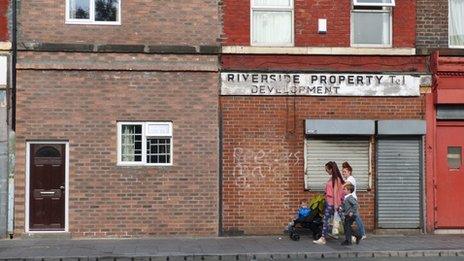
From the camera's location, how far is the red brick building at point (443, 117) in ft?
51.1

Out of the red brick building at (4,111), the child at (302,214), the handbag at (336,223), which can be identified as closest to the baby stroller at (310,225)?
the child at (302,214)

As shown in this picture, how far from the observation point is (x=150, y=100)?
15.0m

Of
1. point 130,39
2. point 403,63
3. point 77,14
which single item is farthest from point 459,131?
point 77,14

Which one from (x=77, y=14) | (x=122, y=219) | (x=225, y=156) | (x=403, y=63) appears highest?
(x=77, y=14)

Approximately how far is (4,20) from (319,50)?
7.04m

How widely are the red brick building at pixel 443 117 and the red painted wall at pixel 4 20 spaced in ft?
30.7

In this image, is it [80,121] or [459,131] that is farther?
[459,131]

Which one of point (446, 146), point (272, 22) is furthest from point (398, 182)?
point (272, 22)

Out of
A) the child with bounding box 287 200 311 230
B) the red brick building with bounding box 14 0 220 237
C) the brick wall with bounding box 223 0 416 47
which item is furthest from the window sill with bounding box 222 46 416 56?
the child with bounding box 287 200 311 230

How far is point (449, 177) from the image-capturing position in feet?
51.7

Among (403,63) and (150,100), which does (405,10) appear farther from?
(150,100)

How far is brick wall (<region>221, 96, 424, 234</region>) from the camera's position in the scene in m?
15.2

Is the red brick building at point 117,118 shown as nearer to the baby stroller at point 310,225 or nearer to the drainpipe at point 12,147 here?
the drainpipe at point 12,147

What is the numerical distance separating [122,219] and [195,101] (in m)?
3.08
